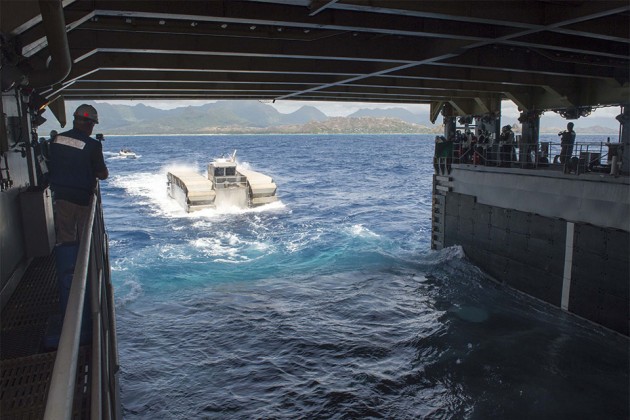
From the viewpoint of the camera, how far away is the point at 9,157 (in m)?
7.94

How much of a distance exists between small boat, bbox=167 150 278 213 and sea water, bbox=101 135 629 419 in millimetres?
7512

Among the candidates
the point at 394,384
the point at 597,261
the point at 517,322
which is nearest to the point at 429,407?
the point at 394,384

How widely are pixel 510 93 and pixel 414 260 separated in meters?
9.72

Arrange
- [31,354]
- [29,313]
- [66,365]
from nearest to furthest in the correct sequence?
1. [66,365]
2. [31,354]
3. [29,313]

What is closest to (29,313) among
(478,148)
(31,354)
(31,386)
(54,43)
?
(31,354)

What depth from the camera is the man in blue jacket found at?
662cm

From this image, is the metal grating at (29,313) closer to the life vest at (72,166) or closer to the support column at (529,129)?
the life vest at (72,166)

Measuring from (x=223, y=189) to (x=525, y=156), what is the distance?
23.5m

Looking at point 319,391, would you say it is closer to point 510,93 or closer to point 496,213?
point 496,213

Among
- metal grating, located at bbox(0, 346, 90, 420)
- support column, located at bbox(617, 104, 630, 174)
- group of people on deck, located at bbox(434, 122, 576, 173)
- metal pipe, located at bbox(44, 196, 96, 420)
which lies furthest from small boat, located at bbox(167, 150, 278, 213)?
metal pipe, located at bbox(44, 196, 96, 420)

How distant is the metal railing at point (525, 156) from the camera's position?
18.9 m

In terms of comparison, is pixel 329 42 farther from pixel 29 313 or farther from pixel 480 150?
pixel 480 150

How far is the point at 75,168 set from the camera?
6.73 metres

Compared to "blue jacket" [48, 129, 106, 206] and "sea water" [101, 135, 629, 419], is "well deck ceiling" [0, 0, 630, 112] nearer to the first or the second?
"blue jacket" [48, 129, 106, 206]
